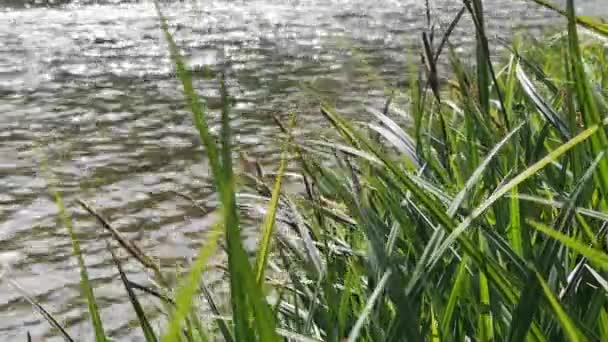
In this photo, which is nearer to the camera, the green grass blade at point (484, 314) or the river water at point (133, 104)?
the green grass blade at point (484, 314)

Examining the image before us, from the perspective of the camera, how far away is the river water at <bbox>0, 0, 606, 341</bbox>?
3.89m

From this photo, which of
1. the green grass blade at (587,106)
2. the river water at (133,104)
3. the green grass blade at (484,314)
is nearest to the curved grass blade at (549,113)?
the green grass blade at (587,106)

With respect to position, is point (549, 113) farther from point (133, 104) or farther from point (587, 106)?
point (133, 104)

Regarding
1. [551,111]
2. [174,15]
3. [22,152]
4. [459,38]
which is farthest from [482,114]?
[174,15]

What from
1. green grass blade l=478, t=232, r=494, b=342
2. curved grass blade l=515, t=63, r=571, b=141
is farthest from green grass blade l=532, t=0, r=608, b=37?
green grass blade l=478, t=232, r=494, b=342

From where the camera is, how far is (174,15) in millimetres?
15383

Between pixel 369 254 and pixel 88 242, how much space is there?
3.03 m

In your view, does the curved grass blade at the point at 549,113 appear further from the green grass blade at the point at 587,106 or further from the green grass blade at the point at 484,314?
the green grass blade at the point at 484,314

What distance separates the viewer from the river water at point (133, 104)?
389 centimetres

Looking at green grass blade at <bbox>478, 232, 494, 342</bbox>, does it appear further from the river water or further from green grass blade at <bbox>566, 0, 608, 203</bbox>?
the river water

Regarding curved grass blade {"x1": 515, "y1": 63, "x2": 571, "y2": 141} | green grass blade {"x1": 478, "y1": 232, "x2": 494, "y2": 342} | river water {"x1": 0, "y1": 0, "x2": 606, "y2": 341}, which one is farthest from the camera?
river water {"x1": 0, "y1": 0, "x2": 606, "y2": 341}

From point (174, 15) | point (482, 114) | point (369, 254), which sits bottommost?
point (174, 15)

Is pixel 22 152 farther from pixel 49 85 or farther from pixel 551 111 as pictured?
pixel 551 111

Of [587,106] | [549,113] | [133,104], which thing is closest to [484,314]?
[587,106]
